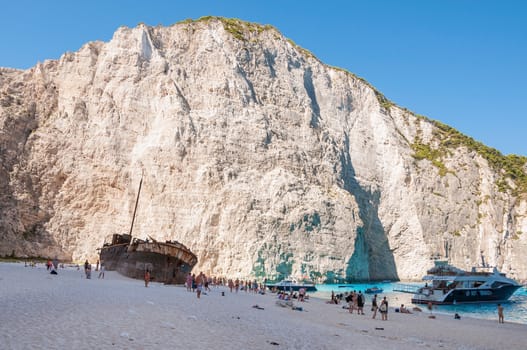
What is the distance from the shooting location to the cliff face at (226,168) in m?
52.2

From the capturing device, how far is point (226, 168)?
5453cm

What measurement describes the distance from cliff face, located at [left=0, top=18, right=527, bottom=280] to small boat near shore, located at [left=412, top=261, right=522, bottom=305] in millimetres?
13729

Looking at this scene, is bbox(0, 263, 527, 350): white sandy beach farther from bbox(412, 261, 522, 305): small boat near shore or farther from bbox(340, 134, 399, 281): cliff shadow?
bbox(340, 134, 399, 281): cliff shadow

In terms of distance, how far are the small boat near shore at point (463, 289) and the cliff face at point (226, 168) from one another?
13.7 metres

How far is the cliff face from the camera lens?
52219mm

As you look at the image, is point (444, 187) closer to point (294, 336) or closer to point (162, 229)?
point (162, 229)

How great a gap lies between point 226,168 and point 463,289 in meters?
28.1

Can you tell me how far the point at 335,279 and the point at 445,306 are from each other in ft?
52.3

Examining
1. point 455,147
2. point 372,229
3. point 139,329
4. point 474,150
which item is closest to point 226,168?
point 372,229

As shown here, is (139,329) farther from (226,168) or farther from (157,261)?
(226,168)

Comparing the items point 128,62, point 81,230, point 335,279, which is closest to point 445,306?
point 335,279

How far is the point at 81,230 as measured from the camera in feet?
176

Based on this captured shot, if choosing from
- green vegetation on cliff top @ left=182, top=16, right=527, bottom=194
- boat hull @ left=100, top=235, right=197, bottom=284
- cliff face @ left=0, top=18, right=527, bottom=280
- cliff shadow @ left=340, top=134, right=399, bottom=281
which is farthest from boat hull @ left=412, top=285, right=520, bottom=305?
green vegetation on cliff top @ left=182, top=16, right=527, bottom=194

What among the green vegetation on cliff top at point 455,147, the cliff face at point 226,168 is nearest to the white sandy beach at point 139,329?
the cliff face at point 226,168
